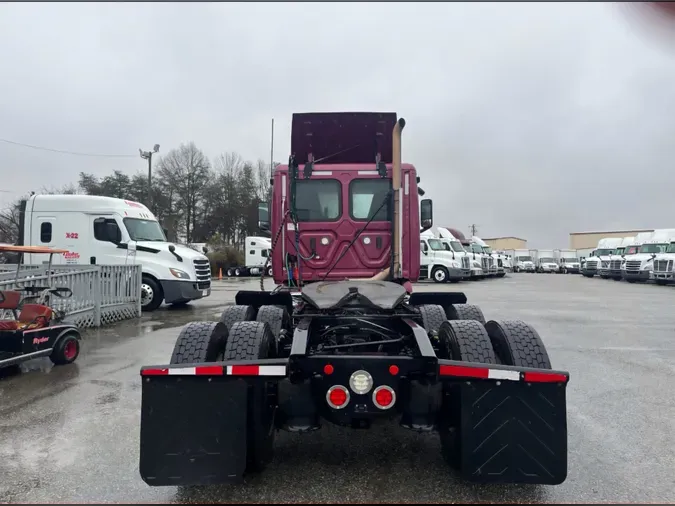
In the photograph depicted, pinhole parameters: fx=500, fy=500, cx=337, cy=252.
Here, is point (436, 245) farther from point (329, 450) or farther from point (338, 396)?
point (338, 396)

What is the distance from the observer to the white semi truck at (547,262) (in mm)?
50500

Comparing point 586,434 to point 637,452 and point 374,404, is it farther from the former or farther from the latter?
point 374,404

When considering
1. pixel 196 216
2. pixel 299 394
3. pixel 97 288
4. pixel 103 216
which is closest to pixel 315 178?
pixel 299 394

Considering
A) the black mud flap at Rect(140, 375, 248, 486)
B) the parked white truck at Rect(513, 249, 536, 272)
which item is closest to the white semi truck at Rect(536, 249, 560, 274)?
the parked white truck at Rect(513, 249, 536, 272)

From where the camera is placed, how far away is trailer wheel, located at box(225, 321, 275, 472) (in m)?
3.06

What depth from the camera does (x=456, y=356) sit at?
343 centimetres

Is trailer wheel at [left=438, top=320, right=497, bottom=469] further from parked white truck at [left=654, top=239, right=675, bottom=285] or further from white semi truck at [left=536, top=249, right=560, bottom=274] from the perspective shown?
white semi truck at [left=536, top=249, right=560, bottom=274]

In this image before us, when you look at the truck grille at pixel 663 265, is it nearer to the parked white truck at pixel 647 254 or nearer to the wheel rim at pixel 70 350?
the parked white truck at pixel 647 254

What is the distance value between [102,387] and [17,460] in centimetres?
202

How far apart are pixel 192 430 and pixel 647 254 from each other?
2963cm

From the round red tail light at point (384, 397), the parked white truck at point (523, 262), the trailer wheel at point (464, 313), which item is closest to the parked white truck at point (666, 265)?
the trailer wheel at point (464, 313)

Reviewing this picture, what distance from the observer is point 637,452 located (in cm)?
385

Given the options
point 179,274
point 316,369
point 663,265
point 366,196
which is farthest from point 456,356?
point 663,265

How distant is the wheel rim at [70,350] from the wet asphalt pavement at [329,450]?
146mm
